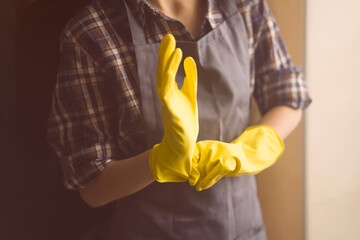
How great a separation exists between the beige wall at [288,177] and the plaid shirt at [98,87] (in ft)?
1.25

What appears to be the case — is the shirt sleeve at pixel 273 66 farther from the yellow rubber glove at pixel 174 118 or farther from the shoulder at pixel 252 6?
the yellow rubber glove at pixel 174 118

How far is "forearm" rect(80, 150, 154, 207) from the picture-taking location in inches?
27.8

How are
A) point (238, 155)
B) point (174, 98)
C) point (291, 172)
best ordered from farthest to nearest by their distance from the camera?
point (291, 172) < point (238, 155) < point (174, 98)

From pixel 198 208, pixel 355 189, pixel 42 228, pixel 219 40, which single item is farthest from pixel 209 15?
pixel 355 189

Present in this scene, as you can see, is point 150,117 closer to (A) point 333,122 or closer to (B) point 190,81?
(B) point 190,81

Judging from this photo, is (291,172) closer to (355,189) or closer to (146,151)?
(355,189)

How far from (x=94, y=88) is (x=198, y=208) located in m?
0.33

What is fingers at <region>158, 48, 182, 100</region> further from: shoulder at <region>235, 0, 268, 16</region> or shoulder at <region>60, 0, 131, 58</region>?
shoulder at <region>235, 0, 268, 16</region>

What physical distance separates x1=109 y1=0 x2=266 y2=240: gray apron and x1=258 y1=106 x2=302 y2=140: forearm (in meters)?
0.07

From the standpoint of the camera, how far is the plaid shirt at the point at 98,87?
703mm

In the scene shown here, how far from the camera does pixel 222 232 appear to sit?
800 millimetres

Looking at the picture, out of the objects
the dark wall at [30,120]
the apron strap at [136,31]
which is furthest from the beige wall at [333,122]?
the dark wall at [30,120]

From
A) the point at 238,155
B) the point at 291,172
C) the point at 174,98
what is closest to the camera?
the point at 174,98

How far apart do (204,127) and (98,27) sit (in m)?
0.29
